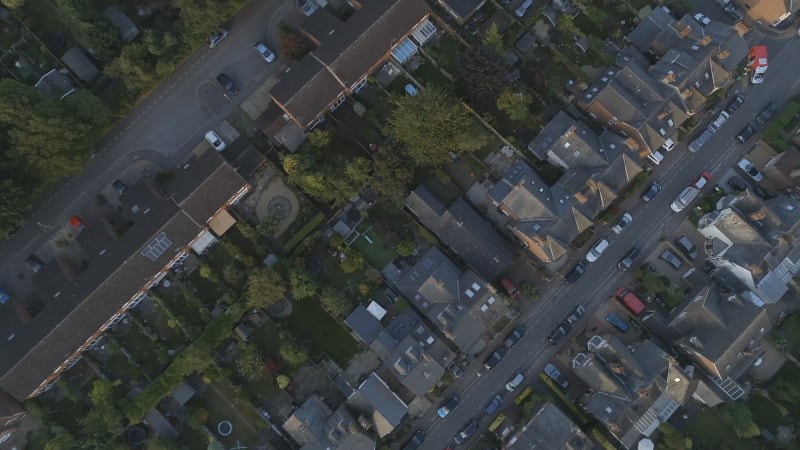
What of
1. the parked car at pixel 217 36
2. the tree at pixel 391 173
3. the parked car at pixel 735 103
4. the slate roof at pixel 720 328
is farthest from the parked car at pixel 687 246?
the parked car at pixel 217 36

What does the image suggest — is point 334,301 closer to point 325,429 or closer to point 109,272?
point 325,429

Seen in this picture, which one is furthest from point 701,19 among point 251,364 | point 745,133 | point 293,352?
point 251,364

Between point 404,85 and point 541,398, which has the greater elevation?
point 404,85

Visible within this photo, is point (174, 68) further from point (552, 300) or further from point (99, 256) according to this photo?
point (552, 300)

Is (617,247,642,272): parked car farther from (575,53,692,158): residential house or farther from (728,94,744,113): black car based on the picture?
(728,94,744,113): black car

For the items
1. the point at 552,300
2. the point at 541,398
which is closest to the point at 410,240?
the point at 552,300
